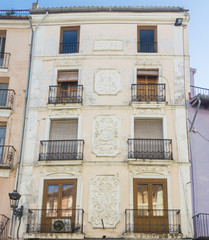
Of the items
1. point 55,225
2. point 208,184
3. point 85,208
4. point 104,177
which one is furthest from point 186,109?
point 55,225

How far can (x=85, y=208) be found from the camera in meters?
17.5

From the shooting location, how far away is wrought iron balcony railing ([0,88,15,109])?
19.8 metres

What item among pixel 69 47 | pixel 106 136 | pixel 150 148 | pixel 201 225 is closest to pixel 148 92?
pixel 150 148

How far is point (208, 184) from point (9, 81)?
33.7 feet

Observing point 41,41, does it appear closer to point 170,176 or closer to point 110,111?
point 110,111

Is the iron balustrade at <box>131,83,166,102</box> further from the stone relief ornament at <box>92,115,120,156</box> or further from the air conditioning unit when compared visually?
the air conditioning unit

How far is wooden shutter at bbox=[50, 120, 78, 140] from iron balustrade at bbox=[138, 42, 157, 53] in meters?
4.80

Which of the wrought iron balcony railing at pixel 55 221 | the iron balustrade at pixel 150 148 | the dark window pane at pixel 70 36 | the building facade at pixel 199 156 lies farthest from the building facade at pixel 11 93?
the building facade at pixel 199 156

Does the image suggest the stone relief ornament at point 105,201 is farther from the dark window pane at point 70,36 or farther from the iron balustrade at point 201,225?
the dark window pane at point 70,36

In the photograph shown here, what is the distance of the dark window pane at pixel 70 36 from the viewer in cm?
2103

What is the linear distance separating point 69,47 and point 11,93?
11.8 ft

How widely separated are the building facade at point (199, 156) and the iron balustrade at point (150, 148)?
107 cm

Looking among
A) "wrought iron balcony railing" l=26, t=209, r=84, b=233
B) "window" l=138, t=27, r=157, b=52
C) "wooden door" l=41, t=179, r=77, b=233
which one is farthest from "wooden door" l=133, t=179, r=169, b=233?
"window" l=138, t=27, r=157, b=52

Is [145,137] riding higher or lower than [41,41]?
lower
